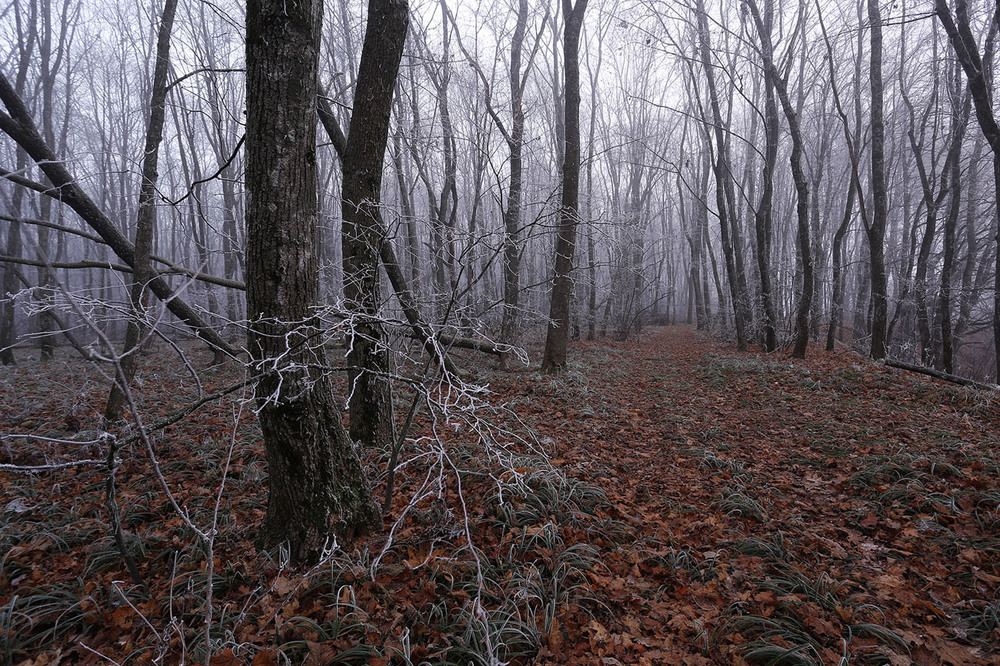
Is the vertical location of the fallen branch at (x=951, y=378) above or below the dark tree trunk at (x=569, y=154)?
below

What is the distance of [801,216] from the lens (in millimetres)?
10094

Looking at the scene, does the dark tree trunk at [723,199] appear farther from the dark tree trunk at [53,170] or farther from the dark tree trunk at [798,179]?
the dark tree trunk at [53,170]

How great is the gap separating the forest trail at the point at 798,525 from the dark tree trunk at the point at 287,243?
1844 millimetres

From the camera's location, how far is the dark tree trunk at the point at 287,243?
2.49m

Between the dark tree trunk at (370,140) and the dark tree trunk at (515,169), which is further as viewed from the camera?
the dark tree trunk at (515,169)

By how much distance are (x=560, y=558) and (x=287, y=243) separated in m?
2.68

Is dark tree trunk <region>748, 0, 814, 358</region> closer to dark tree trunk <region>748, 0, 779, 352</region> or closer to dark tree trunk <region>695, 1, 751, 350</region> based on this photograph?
dark tree trunk <region>748, 0, 779, 352</region>

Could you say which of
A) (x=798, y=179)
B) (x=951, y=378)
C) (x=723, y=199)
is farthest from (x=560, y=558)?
(x=723, y=199)

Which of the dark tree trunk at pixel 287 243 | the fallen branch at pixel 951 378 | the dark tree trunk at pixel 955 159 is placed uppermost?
the dark tree trunk at pixel 955 159

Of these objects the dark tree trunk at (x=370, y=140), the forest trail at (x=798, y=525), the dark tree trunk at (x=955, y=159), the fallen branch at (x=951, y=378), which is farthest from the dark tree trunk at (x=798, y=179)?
the dark tree trunk at (x=370, y=140)

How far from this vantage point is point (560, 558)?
9.96ft

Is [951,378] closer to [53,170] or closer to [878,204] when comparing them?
[878,204]

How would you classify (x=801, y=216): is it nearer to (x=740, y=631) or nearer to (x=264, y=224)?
(x=740, y=631)

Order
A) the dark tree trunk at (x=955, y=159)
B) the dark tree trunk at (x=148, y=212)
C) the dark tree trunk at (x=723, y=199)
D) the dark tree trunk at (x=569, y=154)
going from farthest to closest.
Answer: the dark tree trunk at (x=723, y=199) → the dark tree trunk at (x=955, y=159) → the dark tree trunk at (x=569, y=154) → the dark tree trunk at (x=148, y=212)
